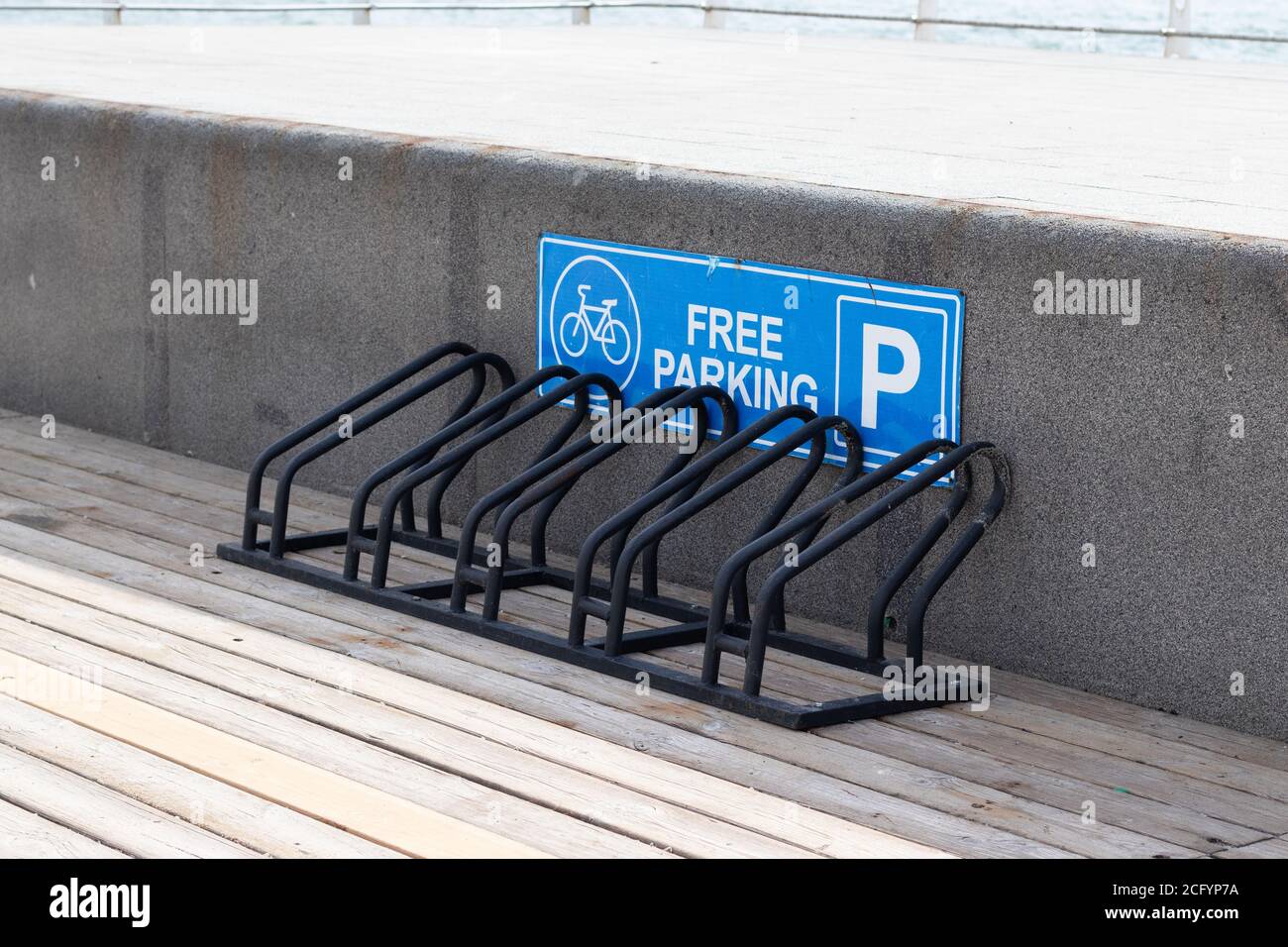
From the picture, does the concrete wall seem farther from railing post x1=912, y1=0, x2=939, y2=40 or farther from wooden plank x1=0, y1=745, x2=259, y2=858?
railing post x1=912, y1=0, x2=939, y2=40

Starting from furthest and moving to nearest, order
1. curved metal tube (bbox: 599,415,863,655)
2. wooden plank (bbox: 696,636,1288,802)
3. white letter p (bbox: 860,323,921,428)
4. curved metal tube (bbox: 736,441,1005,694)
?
white letter p (bbox: 860,323,921,428)
curved metal tube (bbox: 599,415,863,655)
curved metal tube (bbox: 736,441,1005,694)
wooden plank (bbox: 696,636,1288,802)

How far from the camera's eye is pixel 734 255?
4.78 m

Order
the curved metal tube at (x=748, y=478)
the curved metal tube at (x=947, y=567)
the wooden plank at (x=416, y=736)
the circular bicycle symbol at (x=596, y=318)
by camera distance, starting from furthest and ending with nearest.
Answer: the circular bicycle symbol at (x=596, y=318) → the curved metal tube at (x=748, y=478) → the curved metal tube at (x=947, y=567) → the wooden plank at (x=416, y=736)

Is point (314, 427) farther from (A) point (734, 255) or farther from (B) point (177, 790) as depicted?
(B) point (177, 790)

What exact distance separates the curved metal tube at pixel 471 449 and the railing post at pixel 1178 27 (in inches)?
310

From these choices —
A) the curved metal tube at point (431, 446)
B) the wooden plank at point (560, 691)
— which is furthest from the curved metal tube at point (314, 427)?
the curved metal tube at point (431, 446)

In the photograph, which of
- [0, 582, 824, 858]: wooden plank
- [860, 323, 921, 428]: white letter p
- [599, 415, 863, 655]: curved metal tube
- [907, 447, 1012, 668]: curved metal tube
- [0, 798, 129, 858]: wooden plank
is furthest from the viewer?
[860, 323, 921, 428]: white letter p

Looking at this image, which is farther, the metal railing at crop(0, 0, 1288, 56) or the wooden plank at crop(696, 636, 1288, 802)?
the metal railing at crop(0, 0, 1288, 56)

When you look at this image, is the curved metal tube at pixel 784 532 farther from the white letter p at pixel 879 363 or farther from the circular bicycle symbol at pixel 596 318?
the circular bicycle symbol at pixel 596 318

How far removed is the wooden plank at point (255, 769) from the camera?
10.9 feet

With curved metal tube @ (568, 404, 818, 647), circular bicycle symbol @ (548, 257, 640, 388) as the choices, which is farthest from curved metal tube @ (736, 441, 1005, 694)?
circular bicycle symbol @ (548, 257, 640, 388)

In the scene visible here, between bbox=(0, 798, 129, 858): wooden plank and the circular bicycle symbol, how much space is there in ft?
7.30

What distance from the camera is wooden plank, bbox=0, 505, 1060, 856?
348 centimetres

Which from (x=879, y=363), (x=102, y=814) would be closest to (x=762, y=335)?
(x=879, y=363)
